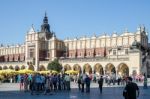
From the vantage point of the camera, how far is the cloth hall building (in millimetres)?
69500

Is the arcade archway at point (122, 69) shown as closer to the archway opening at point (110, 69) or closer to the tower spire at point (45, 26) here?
the archway opening at point (110, 69)

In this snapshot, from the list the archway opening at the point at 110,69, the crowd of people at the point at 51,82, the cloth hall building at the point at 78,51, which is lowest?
the crowd of people at the point at 51,82

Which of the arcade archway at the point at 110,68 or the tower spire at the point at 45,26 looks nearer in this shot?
the arcade archway at the point at 110,68

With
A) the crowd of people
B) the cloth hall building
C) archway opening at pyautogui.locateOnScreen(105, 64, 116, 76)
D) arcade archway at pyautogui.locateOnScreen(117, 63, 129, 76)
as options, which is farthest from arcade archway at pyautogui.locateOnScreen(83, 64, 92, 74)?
the crowd of people

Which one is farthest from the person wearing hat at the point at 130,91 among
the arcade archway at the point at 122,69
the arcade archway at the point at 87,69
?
the arcade archway at the point at 87,69

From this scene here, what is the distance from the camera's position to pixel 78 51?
295 feet

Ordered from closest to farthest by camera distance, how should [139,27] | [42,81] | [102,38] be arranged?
[42,81]
[139,27]
[102,38]

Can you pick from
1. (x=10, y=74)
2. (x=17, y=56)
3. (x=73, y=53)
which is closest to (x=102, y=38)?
(x=73, y=53)

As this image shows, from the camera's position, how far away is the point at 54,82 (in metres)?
26.4

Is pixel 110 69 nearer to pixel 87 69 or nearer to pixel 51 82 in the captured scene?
pixel 87 69

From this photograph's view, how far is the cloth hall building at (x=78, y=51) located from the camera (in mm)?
69500

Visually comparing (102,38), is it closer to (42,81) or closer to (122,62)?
(122,62)

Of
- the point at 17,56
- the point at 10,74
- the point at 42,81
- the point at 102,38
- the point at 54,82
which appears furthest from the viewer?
the point at 17,56

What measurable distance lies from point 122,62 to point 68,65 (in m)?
16.6
